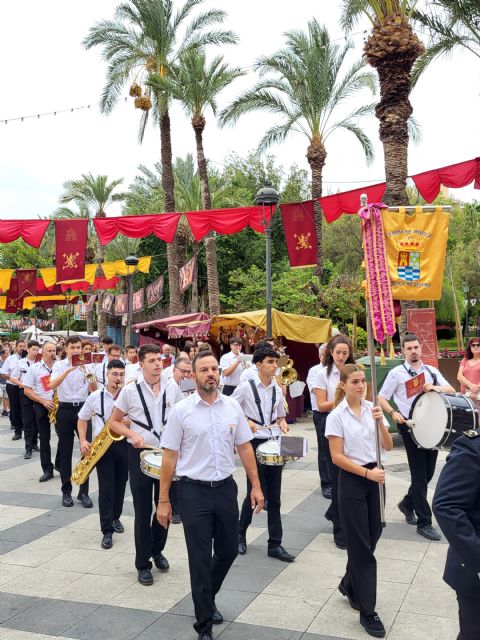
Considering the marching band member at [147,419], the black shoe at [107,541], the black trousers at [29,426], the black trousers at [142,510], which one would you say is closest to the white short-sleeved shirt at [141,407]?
the marching band member at [147,419]

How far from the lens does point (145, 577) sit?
5566 mm

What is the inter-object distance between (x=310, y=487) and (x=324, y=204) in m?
7.37

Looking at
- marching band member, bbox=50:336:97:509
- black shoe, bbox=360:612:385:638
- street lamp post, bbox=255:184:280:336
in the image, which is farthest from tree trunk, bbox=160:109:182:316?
black shoe, bbox=360:612:385:638

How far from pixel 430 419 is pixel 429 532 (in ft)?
5.98

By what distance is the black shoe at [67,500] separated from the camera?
27.2 ft

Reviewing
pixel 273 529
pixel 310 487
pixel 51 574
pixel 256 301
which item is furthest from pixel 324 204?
pixel 256 301

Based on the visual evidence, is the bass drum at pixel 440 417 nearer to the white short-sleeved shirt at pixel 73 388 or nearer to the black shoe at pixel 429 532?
the black shoe at pixel 429 532

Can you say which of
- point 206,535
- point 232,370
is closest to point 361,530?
point 206,535

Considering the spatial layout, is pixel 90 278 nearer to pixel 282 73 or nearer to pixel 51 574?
pixel 282 73

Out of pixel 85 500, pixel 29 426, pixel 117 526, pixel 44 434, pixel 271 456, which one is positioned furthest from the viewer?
pixel 29 426

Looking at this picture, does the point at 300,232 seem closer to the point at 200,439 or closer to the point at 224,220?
the point at 224,220

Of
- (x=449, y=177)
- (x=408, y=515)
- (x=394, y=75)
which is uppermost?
(x=394, y=75)

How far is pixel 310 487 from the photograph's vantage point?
29.7 ft

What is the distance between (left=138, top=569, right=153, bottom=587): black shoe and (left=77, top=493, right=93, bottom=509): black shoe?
2796 millimetres
